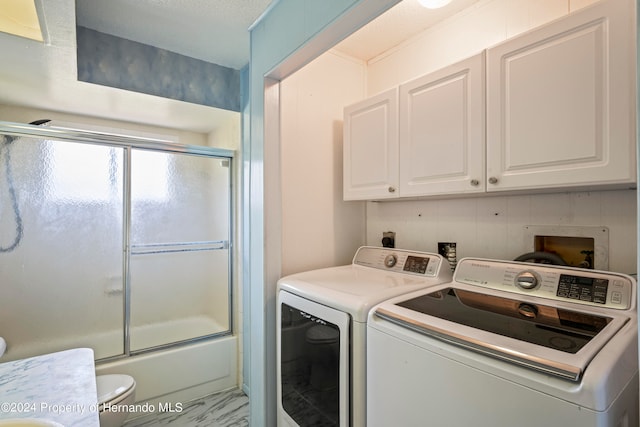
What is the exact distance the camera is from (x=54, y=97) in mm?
2150

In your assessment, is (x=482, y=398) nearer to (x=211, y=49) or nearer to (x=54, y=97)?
(x=211, y=49)

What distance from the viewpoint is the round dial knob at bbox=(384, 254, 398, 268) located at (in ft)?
5.59

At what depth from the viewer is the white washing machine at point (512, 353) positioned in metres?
0.67

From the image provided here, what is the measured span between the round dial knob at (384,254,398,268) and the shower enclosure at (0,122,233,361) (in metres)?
1.53

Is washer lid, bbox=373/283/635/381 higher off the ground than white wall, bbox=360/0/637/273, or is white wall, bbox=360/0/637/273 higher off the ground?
white wall, bbox=360/0/637/273

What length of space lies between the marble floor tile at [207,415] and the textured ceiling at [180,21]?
8.36ft

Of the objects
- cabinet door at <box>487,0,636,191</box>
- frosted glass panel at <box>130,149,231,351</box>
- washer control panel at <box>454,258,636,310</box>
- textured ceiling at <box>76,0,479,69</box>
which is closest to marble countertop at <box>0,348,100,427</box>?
frosted glass panel at <box>130,149,231,351</box>

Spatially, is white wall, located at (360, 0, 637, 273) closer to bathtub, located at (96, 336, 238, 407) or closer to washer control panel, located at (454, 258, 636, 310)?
washer control panel, located at (454, 258, 636, 310)

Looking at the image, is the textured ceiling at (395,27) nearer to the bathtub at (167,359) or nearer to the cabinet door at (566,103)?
the cabinet door at (566,103)

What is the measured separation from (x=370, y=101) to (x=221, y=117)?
4.81 ft

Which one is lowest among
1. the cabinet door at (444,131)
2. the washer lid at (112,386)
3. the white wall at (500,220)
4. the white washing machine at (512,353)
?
the washer lid at (112,386)

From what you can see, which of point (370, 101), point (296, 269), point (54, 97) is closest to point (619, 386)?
point (296, 269)

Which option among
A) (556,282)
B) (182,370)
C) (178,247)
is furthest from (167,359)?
(556,282)

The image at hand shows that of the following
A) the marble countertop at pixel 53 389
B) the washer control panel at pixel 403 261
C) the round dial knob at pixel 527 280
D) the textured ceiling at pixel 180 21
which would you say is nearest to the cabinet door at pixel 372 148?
the washer control panel at pixel 403 261
